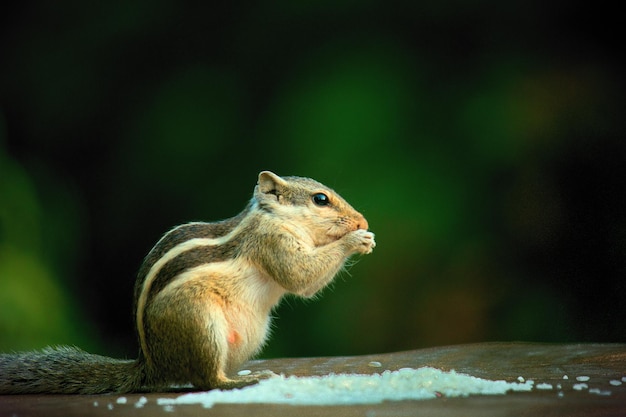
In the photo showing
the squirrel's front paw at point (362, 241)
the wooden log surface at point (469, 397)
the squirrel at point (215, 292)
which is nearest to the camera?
the wooden log surface at point (469, 397)

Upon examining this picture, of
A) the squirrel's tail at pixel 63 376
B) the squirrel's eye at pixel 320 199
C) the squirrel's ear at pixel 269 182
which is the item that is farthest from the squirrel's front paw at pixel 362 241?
the squirrel's tail at pixel 63 376

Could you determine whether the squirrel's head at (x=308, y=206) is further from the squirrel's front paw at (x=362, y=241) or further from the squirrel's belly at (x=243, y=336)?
the squirrel's belly at (x=243, y=336)

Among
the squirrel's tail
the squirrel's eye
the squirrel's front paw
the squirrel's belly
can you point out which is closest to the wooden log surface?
the squirrel's tail

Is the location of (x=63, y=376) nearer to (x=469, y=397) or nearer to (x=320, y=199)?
(x=320, y=199)

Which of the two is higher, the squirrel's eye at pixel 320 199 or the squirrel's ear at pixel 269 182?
the squirrel's ear at pixel 269 182

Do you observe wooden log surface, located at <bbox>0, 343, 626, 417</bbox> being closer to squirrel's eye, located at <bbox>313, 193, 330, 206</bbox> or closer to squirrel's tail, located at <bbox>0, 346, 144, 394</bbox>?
squirrel's tail, located at <bbox>0, 346, 144, 394</bbox>

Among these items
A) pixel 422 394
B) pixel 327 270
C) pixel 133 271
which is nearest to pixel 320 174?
pixel 133 271

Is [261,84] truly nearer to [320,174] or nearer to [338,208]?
[320,174]
